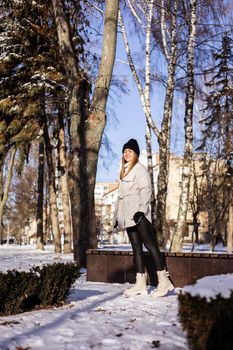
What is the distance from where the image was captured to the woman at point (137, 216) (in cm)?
591

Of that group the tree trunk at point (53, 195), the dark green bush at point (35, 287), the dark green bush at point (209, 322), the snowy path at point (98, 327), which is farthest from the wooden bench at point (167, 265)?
the tree trunk at point (53, 195)

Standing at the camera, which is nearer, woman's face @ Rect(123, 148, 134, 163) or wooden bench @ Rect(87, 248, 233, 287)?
woman's face @ Rect(123, 148, 134, 163)

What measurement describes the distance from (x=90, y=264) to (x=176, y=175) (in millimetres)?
66180

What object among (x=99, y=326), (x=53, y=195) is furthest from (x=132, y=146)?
(x=53, y=195)

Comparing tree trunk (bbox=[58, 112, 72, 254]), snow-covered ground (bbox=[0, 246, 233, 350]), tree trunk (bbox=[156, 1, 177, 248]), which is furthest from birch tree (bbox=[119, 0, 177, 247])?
snow-covered ground (bbox=[0, 246, 233, 350])

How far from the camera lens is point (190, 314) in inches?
110

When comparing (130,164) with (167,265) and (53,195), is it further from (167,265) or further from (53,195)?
(53,195)

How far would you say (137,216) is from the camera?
5.83 metres

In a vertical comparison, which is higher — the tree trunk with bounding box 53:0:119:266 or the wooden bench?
the tree trunk with bounding box 53:0:119:266

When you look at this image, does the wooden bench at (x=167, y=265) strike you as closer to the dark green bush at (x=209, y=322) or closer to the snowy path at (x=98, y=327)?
the snowy path at (x=98, y=327)

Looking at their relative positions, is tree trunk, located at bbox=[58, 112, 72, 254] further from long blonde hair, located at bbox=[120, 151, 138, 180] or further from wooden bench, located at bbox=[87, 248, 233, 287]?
long blonde hair, located at bbox=[120, 151, 138, 180]

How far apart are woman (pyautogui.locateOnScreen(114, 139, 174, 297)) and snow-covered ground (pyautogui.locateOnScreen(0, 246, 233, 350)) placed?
414 millimetres

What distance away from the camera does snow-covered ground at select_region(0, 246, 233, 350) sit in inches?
134

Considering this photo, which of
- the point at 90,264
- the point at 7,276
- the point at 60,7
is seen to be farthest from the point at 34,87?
the point at 7,276
